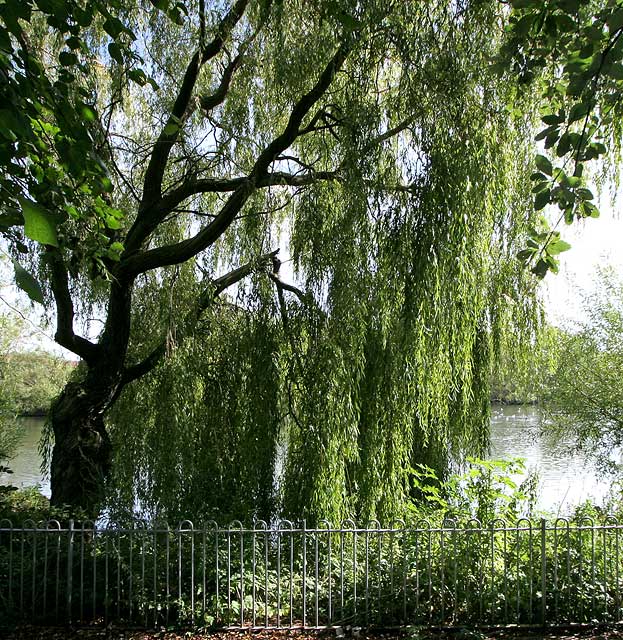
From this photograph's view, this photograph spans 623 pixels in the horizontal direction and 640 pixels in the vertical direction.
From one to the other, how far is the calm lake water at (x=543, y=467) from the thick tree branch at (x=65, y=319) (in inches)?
150

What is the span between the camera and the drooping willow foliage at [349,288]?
234 inches

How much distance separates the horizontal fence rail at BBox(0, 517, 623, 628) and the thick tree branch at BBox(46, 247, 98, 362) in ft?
7.36

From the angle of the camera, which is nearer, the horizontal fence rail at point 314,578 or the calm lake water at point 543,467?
the horizontal fence rail at point 314,578

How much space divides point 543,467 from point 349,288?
10.7 meters

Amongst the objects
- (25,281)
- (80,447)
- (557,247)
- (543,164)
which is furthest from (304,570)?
(25,281)

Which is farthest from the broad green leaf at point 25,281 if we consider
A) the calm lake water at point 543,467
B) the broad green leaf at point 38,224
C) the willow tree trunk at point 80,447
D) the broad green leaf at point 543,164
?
the calm lake water at point 543,467

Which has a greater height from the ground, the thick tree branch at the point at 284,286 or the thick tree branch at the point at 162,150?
the thick tree branch at the point at 162,150

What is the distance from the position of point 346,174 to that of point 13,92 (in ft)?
11.9

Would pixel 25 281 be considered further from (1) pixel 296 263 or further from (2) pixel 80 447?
(2) pixel 80 447

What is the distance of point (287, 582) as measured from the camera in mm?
6141

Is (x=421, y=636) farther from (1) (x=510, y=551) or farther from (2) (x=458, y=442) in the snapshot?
(2) (x=458, y=442)

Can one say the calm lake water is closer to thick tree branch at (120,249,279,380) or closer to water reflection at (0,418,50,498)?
water reflection at (0,418,50,498)

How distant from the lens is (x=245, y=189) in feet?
21.1

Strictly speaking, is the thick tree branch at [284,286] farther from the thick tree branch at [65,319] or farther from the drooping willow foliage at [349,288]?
the thick tree branch at [65,319]
